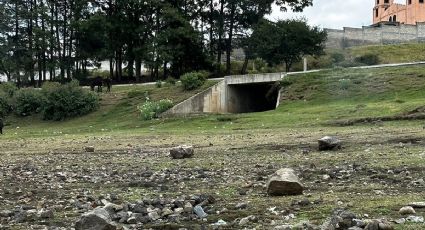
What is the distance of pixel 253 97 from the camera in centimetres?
5988

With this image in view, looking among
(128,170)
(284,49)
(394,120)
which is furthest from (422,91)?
(128,170)

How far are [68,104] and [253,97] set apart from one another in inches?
707

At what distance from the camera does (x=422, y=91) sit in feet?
144

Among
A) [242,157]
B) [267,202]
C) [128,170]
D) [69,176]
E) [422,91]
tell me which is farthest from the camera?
[422,91]

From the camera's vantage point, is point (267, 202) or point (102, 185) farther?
point (102, 185)

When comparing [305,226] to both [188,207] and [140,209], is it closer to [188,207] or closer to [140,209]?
[188,207]

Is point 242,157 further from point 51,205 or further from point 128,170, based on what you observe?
point 51,205

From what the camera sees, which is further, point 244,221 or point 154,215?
point 154,215

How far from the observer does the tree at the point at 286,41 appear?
2709 inches

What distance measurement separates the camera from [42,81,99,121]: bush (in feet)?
183

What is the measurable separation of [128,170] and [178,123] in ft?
92.8

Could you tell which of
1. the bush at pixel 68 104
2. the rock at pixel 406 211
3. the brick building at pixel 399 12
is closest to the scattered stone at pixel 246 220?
the rock at pixel 406 211

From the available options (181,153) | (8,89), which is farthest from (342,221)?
(8,89)

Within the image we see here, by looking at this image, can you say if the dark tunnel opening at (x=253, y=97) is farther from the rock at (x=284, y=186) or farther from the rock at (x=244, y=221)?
the rock at (x=244, y=221)
